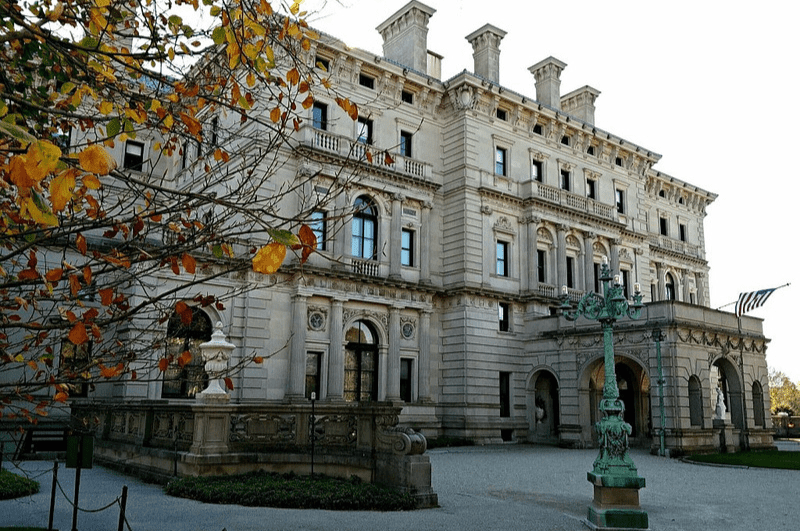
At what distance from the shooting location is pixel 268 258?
3514 mm

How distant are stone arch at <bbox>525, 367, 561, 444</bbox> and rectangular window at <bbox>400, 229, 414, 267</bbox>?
866cm

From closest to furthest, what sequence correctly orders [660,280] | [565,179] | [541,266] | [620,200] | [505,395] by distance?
[505,395] → [541,266] → [565,179] → [620,200] → [660,280]

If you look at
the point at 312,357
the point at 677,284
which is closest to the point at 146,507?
the point at 312,357

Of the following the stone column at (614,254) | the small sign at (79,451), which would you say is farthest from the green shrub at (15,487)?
the stone column at (614,254)

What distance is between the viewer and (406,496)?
12.6 meters

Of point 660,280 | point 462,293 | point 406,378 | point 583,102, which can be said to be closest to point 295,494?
point 406,378

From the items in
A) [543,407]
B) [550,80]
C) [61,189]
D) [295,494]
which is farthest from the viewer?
[550,80]

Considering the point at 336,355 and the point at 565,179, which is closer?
the point at 336,355

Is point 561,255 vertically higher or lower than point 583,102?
lower

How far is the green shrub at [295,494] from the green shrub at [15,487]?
104 inches

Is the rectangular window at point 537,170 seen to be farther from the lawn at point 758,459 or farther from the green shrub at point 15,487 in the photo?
the green shrub at point 15,487

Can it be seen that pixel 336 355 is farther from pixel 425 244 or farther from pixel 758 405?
pixel 758 405

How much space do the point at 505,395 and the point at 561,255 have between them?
8.45 metres

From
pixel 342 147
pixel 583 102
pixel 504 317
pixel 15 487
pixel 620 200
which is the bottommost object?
pixel 15 487
